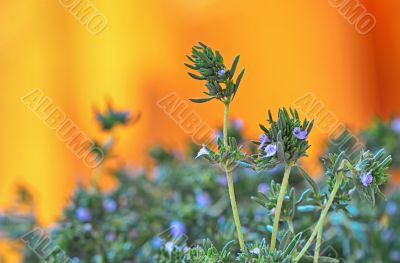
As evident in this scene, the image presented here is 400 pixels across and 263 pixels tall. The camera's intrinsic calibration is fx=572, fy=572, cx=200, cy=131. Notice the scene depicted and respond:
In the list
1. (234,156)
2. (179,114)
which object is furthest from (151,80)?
(234,156)

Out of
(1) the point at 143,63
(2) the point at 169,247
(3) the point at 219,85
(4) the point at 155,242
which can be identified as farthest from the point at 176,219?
(1) the point at 143,63

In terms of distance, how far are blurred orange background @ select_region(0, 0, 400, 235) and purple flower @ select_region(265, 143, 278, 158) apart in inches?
53.1

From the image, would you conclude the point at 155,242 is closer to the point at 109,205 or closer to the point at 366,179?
the point at 109,205

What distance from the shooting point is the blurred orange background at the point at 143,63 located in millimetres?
1776

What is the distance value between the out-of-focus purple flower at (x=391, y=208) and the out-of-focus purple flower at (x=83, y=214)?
38 cm

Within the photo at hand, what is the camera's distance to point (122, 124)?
0.79 meters

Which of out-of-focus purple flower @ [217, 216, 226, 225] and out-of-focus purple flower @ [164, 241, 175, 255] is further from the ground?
out-of-focus purple flower @ [217, 216, 226, 225]

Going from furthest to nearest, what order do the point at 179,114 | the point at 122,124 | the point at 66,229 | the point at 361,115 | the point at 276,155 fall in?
the point at 361,115
the point at 179,114
the point at 122,124
the point at 66,229
the point at 276,155

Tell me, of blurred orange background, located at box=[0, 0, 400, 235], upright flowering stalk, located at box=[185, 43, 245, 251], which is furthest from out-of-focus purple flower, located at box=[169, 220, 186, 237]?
blurred orange background, located at box=[0, 0, 400, 235]

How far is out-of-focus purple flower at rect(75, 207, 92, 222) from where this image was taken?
0.68 m

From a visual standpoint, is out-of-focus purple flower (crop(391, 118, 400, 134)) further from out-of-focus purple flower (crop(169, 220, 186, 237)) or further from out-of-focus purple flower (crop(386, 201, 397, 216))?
out-of-focus purple flower (crop(169, 220, 186, 237))

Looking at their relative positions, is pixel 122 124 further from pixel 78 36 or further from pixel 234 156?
pixel 78 36

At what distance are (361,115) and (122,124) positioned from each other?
4.47 feet

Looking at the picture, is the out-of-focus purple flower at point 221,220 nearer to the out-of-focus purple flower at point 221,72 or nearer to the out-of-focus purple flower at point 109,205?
the out-of-focus purple flower at point 109,205
